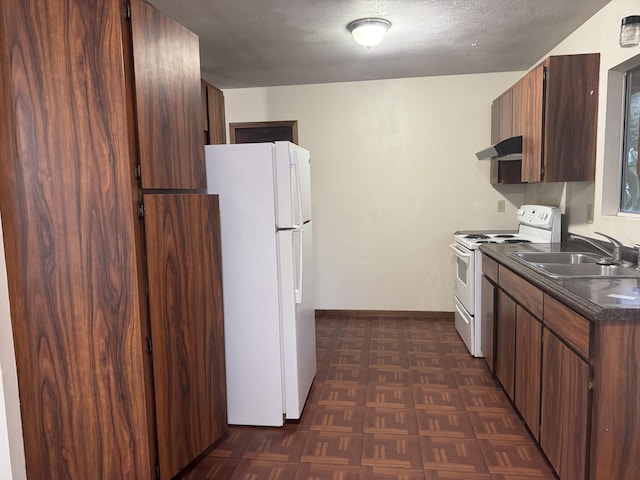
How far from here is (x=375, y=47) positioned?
3.30m

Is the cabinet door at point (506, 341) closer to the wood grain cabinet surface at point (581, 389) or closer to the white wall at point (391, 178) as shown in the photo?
the wood grain cabinet surface at point (581, 389)

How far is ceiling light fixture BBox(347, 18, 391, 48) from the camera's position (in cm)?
273

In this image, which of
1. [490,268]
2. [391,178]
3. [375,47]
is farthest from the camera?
[391,178]

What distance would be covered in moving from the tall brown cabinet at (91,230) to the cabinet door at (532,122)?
2.27 meters

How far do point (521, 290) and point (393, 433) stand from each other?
3.54 ft

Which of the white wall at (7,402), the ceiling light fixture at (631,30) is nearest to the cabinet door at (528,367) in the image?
the ceiling light fixture at (631,30)

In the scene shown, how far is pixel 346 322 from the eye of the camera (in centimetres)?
448

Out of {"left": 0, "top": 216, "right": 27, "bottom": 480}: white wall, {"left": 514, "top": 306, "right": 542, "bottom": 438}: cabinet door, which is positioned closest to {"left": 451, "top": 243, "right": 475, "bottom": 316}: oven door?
{"left": 514, "top": 306, "right": 542, "bottom": 438}: cabinet door

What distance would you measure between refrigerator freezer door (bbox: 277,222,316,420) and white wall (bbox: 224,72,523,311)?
6.19ft

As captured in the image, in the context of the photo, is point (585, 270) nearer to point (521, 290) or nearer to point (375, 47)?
point (521, 290)

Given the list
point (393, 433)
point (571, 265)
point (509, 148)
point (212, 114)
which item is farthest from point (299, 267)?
point (509, 148)

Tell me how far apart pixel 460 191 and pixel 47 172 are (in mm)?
A: 3695

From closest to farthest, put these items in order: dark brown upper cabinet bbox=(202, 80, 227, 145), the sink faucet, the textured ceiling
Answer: the sink faucet
the textured ceiling
dark brown upper cabinet bbox=(202, 80, 227, 145)

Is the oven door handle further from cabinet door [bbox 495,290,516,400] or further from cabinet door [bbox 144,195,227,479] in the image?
cabinet door [bbox 144,195,227,479]
